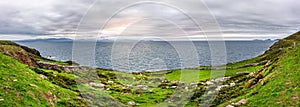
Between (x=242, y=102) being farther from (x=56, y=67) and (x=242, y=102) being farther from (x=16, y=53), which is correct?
(x=56, y=67)

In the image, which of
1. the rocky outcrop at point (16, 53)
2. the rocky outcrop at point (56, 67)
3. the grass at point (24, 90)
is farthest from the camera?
the rocky outcrop at point (56, 67)

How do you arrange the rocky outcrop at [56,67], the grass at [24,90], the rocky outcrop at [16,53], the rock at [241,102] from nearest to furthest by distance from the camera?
the grass at [24,90], the rock at [241,102], the rocky outcrop at [16,53], the rocky outcrop at [56,67]

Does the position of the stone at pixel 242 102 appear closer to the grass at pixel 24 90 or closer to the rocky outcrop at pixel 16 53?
the grass at pixel 24 90

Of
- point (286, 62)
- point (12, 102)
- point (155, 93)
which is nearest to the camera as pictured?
point (12, 102)

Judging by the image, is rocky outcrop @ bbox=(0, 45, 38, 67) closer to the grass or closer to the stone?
the grass

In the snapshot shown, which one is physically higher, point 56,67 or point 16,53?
point 16,53

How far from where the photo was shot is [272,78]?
138 ft

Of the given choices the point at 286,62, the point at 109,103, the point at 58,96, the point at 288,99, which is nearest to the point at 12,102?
the point at 58,96

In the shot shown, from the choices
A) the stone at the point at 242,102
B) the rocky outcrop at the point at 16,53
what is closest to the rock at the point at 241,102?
the stone at the point at 242,102

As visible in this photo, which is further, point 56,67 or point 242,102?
point 56,67

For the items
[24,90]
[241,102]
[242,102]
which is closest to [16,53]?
[24,90]

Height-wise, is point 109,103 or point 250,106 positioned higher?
point 250,106

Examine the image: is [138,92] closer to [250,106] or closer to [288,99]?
[250,106]

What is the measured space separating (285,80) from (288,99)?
Result: 608cm
